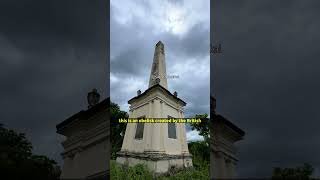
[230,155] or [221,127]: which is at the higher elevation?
[221,127]

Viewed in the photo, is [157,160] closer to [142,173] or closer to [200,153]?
[142,173]

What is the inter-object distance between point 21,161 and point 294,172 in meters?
5.81

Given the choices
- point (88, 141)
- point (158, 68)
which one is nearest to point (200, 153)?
point (158, 68)

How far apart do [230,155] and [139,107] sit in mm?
2374

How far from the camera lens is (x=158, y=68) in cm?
1001

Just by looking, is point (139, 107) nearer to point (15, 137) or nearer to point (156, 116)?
point (156, 116)

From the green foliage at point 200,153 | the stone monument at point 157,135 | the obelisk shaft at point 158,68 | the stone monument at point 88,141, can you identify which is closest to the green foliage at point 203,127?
the green foliage at point 200,153

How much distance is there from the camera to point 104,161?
30.6 feet

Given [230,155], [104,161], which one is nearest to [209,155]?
[230,155]

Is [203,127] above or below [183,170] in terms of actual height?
above

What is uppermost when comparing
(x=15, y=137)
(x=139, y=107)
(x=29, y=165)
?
(x=139, y=107)

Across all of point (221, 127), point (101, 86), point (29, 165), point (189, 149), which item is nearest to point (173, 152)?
point (189, 149)

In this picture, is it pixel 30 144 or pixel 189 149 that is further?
pixel 189 149

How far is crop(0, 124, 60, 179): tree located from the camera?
8344 millimetres
